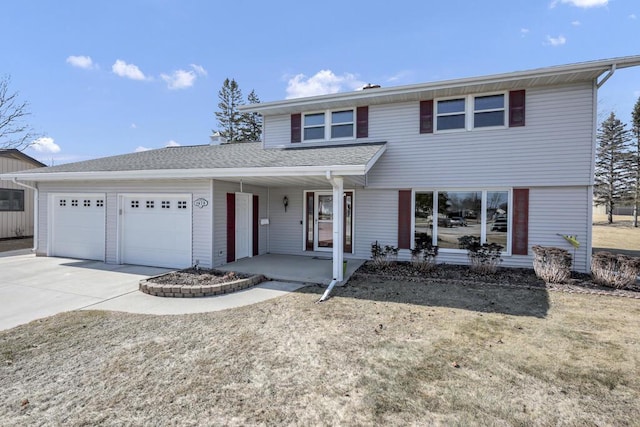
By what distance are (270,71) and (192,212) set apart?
10037mm

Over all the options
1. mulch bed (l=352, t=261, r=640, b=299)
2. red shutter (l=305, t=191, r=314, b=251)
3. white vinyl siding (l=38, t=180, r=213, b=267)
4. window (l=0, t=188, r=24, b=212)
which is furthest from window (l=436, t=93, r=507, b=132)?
window (l=0, t=188, r=24, b=212)

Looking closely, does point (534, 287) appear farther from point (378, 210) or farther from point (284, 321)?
point (284, 321)

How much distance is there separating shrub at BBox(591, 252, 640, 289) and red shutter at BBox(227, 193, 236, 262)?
30.2 feet

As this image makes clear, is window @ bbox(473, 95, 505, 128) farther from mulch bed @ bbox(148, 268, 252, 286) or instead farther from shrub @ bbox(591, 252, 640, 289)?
mulch bed @ bbox(148, 268, 252, 286)

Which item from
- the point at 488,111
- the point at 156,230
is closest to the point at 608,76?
the point at 488,111

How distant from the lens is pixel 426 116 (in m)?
8.98

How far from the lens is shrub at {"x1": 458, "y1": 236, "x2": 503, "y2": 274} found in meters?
7.80

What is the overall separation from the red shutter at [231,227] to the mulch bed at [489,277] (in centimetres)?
377

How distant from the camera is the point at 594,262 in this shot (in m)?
7.13

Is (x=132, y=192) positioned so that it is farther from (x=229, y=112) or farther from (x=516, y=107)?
(x=229, y=112)

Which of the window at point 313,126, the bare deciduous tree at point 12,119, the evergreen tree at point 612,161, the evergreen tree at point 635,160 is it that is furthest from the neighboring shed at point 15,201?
the evergreen tree at point 635,160

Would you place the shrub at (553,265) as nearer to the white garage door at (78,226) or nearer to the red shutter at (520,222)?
the red shutter at (520,222)

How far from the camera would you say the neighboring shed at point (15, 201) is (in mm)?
14250

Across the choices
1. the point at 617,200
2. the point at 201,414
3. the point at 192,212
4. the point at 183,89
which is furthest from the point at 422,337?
the point at 617,200
